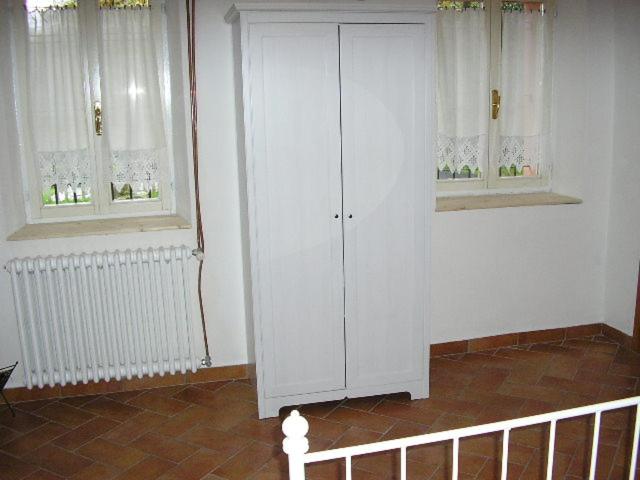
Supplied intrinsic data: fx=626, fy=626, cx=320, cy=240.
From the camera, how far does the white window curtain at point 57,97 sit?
11.9 ft

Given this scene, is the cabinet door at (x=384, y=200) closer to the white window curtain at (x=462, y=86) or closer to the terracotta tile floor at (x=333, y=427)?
the terracotta tile floor at (x=333, y=427)

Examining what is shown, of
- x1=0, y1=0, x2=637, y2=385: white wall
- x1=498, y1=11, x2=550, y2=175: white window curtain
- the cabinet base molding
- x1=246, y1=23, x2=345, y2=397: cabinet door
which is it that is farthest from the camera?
x1=498, y1=11, x2=550, y2=175: white window curtain

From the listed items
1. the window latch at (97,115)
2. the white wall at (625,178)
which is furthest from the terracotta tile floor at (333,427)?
the window latch at (97,115)

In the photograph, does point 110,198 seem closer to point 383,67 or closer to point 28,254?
point 28,254

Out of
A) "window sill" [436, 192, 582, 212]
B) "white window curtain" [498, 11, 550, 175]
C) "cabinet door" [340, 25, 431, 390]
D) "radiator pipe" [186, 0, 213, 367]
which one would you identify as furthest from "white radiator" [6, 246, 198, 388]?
"white window curtain" [498, 11, 550, 175]

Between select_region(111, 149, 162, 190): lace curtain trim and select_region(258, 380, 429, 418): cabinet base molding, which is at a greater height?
select_region(111, 149, 162, 190): lace curtain trim

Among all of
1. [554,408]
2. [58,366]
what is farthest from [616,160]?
[58,366]

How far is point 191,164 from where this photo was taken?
146 inches

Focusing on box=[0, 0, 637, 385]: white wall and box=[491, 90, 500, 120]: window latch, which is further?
box=[491, 90, 500, 120]: window latch

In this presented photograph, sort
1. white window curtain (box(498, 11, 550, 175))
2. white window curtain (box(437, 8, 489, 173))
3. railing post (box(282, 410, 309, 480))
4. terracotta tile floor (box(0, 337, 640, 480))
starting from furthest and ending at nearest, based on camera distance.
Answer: white window curtain (box(498, 11, 550, 175)), white window curtain (box(437, 8, 489, 173)), terracotta tile floor (box(0, 337, 640, 480)), railing post (box(282, 410, 309, 480))

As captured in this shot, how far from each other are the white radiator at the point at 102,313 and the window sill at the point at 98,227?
0.15 m

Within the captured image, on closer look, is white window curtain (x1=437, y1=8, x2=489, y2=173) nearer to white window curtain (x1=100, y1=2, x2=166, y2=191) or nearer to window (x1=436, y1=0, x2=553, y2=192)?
window (x1=436, y1=0, x2=553, y2=192)

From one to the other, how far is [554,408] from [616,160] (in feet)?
6.17

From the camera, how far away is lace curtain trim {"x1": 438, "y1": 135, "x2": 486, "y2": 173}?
424cm
